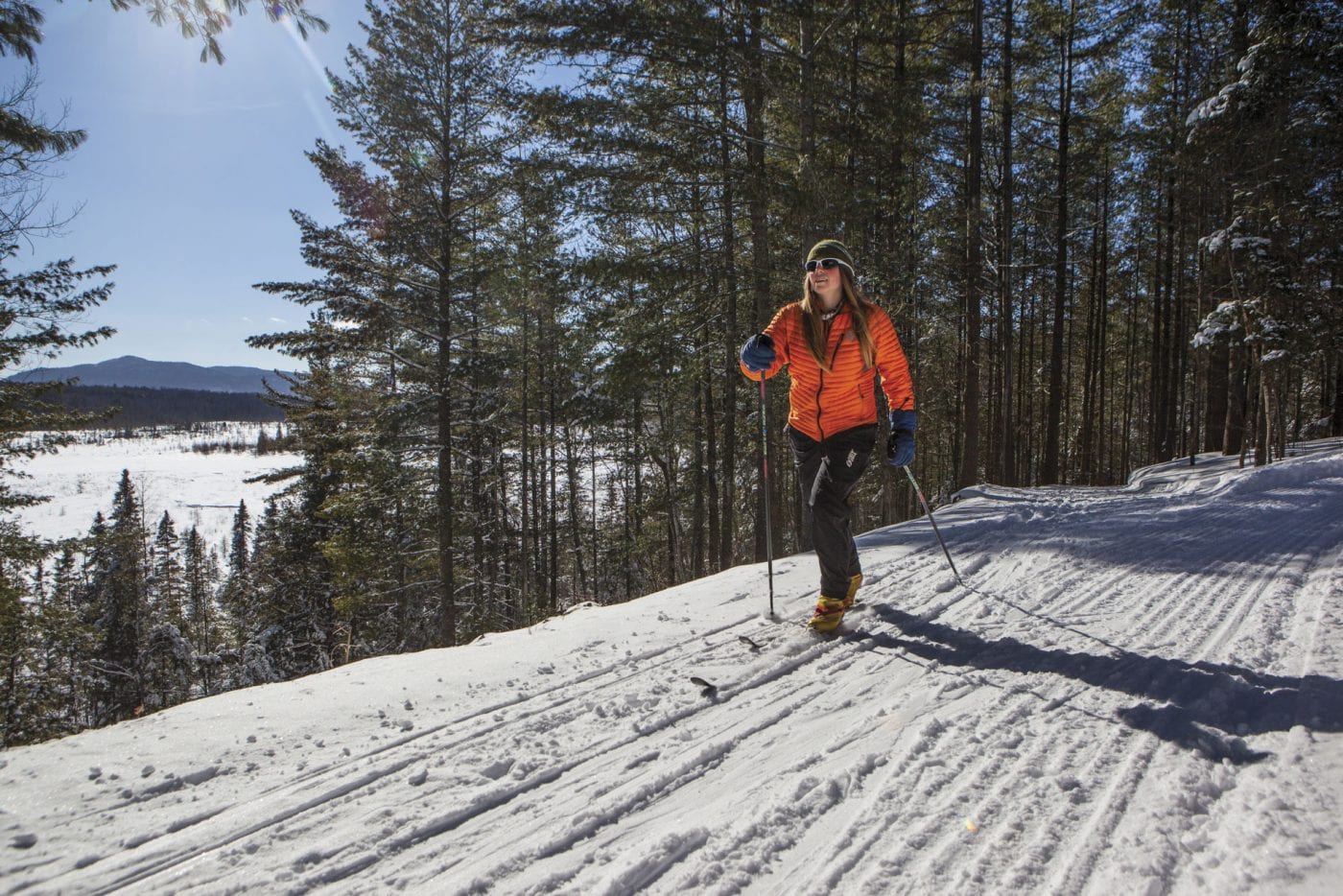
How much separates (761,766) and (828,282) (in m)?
2.57

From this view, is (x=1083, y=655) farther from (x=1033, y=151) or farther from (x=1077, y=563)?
(x=1033, y=151)

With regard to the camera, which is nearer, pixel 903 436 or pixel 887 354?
pixel 887 354

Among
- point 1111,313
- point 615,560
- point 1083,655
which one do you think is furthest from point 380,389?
point 1111,313

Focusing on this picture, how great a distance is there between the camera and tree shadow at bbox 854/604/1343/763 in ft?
6.93

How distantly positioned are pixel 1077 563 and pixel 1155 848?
3517 millimetres

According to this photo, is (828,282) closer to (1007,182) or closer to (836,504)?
(836,504)

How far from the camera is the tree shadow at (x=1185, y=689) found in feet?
6.93

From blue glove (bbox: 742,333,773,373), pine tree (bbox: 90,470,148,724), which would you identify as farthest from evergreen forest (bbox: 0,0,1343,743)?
pine tree (bbox: 90,470,148,724)

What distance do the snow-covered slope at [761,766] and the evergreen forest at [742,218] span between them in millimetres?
1943

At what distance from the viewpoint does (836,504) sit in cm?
355

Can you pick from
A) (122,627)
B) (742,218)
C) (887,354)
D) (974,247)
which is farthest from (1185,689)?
(122,627)

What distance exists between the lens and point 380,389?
18.2 m

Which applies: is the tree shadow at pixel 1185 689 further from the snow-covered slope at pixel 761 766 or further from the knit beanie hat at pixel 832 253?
the knit beanie hat at pixel 832 253

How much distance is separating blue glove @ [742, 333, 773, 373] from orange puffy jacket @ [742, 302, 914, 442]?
0.17 feet
